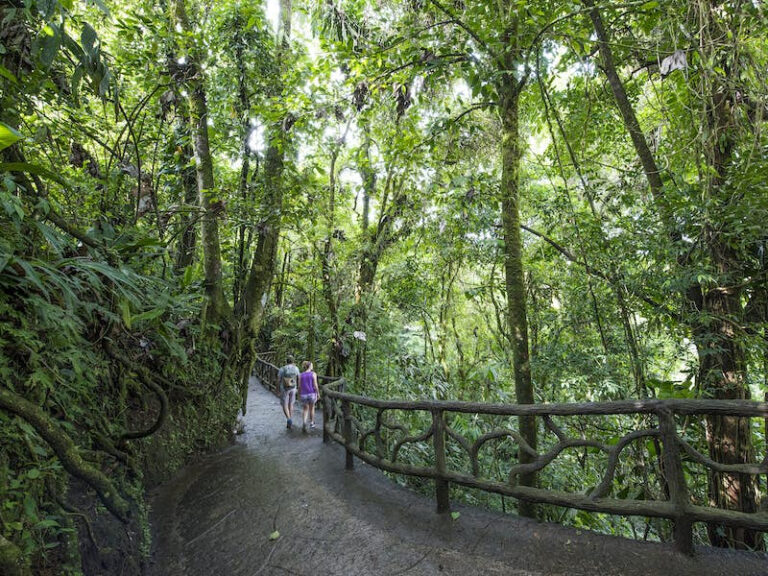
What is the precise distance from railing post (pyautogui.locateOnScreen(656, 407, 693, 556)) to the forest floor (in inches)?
4.5

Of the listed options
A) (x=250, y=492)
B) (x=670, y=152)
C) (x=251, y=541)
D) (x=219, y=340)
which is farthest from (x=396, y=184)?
(x=251, y=541)

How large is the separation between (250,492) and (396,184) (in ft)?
24.7

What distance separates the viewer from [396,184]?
1027 cm

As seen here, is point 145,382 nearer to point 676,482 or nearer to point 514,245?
point 514,245

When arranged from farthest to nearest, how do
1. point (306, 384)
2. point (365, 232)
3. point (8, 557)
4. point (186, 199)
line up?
point (365, 232) → point (306, 384) → point (186, 199) → point (8, 557)

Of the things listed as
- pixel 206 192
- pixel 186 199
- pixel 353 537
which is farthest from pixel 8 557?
pixel 186 199

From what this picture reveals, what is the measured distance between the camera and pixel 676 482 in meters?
2.58

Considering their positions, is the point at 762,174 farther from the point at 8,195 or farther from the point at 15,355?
the point at 15,355

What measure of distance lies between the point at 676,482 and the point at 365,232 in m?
8.53

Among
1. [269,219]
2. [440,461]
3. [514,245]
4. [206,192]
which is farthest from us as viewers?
[269,219]

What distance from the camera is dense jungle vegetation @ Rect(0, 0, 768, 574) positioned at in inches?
107

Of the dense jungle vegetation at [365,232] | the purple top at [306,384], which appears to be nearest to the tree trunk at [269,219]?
the dense jungle vegetation at [365,232]

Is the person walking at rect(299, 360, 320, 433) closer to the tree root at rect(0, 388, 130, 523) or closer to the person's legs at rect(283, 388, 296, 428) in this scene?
the person's legs at rect(283, 388, 296, 428)

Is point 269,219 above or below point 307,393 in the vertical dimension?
above
